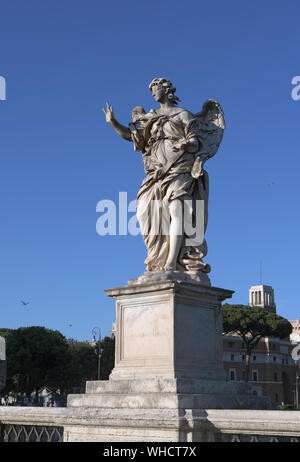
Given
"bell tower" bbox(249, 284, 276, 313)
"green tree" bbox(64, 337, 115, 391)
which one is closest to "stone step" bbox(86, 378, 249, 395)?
"green tree" bbox(64, 337, 115, 391)

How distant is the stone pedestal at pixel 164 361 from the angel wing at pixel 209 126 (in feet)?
7.47

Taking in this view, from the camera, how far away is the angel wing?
9109 millimetres

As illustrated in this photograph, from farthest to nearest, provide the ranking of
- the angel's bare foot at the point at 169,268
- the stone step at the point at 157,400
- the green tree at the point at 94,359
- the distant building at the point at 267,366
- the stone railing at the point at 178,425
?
the distant building at the point at 267,366 < the green tree at the point at 94,359 < the angel's bare foot at the point at 169,268 < the stone step at the point at 157,400 < the stone railing at the point at 178,425

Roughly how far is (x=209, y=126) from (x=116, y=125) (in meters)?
1.57

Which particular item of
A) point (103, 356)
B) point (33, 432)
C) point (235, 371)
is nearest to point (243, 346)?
point (235, 371)

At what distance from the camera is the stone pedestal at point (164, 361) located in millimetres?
7375

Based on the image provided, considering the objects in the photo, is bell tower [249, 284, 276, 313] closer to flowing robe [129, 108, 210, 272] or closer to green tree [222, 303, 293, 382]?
green tree [222, 303, 293, 382]

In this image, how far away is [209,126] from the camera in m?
9.34

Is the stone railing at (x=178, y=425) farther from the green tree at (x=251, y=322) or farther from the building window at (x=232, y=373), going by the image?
the building window at (x=232, y=373)

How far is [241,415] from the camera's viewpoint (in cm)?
683

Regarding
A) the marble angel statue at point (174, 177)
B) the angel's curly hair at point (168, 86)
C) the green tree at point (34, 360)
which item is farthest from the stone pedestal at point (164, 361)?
the green tree at point (34, 360)

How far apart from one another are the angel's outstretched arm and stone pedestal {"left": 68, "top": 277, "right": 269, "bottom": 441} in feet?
8.44
